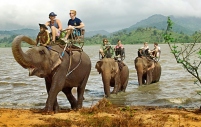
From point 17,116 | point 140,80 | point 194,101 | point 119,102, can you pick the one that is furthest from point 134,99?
point 17,116

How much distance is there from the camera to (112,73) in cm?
1462

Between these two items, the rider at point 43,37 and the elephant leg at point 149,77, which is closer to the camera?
the rider at point 43,37

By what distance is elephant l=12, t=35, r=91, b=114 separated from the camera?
24.2 ft

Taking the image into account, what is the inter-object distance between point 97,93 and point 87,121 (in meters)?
9.94

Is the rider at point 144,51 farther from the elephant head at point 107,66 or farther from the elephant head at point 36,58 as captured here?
the elephant head at point 36,58

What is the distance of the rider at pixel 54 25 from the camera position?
345 inches

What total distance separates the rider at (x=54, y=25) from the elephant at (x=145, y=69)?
1010cm

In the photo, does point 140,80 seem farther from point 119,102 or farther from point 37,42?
point 37,42

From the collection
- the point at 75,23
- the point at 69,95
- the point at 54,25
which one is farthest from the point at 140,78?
the point at 54,25

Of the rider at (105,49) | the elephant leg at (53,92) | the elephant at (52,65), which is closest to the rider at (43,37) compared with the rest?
the elephant at (52,65)

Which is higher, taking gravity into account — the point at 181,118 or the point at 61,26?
the point at 61,26

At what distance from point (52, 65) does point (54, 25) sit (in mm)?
1383

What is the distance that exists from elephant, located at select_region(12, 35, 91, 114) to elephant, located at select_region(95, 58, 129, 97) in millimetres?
4199

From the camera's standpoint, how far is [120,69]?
15.7 meters
